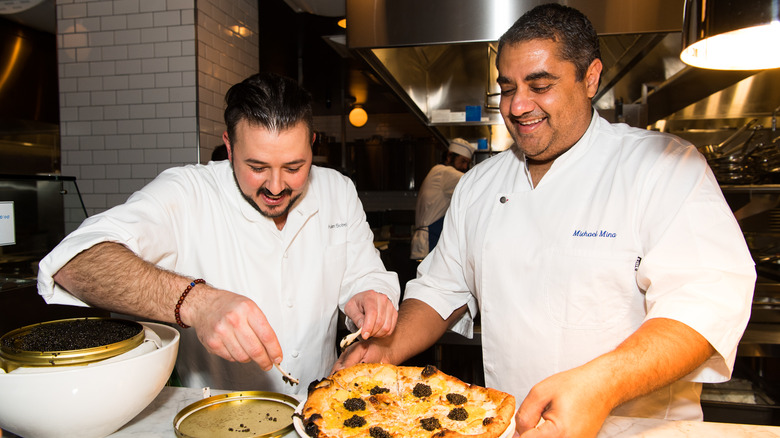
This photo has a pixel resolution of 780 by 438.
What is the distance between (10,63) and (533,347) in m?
3.93

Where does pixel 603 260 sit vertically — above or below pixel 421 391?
above

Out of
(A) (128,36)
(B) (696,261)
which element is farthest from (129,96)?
(B) (696,261)

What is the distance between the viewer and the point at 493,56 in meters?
3.03

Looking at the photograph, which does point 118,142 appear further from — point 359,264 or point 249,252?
point 359,264

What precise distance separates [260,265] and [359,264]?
1.23 feet

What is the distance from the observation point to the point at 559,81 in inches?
58.3

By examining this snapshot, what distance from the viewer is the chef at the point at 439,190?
5066 mm

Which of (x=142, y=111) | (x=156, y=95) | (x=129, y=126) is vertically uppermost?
(x=156, y=95)

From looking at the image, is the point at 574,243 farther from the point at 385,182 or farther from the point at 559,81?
the point at 385,182

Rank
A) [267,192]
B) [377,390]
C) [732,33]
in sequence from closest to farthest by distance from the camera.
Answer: [732,33], [377,390], [267,192]

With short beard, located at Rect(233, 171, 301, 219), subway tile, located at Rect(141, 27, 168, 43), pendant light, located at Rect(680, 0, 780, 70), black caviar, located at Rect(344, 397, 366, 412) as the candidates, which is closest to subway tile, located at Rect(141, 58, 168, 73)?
subway tile, located at Rect(141, 27, 168, 43)

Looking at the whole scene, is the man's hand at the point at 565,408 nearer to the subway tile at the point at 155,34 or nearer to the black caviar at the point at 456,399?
the black caviar at the point at 456,399

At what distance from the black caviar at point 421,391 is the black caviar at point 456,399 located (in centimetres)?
5

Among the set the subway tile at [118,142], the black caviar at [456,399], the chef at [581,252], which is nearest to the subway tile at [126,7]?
the subway tile at [118,142]
